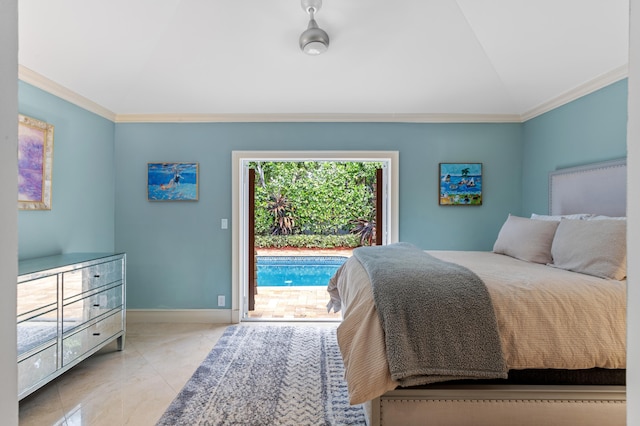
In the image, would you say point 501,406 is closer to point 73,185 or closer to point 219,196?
point 219,196

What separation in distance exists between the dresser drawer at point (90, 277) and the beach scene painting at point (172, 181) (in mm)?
1000

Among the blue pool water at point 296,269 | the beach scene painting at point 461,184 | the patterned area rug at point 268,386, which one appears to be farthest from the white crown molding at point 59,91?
the blue pool water at point 296,269

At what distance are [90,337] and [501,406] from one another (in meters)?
2.94

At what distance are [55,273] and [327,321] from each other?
2.62 m

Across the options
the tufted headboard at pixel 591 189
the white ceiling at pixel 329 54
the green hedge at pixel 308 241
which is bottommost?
the green hedge at pixel 308 241

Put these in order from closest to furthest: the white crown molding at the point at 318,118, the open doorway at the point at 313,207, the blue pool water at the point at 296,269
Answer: the white crown molding at the point at 318,118 → the blue pool water at the point at 296,269 → the open doorway at the point at 313,207

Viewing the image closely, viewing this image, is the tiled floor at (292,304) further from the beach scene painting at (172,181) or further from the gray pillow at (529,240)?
the gray pillow at (529,240)

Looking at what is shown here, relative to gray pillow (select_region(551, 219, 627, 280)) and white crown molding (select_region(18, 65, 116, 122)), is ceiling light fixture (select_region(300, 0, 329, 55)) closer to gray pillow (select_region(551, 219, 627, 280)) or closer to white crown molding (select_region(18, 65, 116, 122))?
white crown molding (select_region(18, 65, 116, 122))

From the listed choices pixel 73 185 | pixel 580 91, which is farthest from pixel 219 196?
pixel 580 91

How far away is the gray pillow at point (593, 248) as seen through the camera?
1838mm

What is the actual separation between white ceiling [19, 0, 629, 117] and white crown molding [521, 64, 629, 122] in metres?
0.02

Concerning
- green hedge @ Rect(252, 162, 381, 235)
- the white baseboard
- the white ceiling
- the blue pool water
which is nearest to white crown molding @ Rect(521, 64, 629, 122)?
the white ceiling

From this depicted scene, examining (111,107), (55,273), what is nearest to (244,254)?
(55,273)

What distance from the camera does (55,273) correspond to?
2.24 metres
